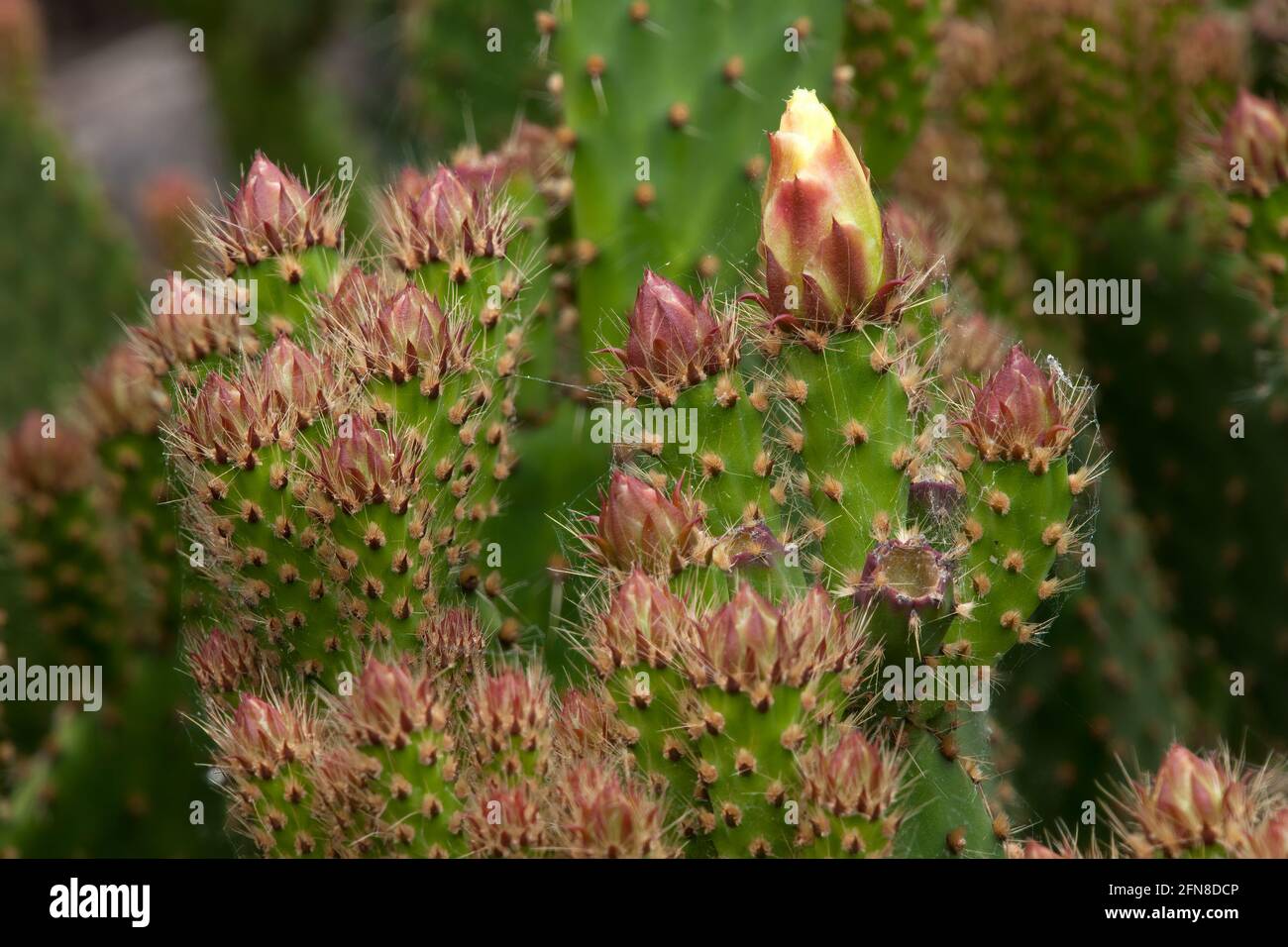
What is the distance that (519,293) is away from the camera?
66.6 inches

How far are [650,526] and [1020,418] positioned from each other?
37 cm

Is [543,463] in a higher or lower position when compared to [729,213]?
lower

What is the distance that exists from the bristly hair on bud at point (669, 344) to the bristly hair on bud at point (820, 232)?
0.07 m

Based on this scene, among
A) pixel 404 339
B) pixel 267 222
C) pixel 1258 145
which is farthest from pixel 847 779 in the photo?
pixel 1258 145

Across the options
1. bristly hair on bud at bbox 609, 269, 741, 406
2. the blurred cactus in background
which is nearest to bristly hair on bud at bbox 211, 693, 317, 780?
the blurred cactus in background

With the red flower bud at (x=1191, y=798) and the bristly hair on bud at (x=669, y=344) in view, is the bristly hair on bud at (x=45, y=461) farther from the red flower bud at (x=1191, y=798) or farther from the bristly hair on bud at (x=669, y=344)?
the red flower bud at (x=1191, y=798)

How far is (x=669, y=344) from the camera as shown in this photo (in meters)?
1.32

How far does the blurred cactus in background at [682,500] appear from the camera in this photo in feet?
4.05

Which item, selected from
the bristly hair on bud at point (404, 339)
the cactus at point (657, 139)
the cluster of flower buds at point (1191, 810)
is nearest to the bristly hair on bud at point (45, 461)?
the cactus at point (657, 139)

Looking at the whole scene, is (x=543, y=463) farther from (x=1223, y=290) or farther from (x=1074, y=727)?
(x=1223, y=290)

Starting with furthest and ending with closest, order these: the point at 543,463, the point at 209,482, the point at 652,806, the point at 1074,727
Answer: the point at 1074,727 → the point at 543,463 → the point at 209,482 → the point at 652,806

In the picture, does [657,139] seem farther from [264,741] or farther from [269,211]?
[264,741]

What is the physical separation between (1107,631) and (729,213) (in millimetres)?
977
